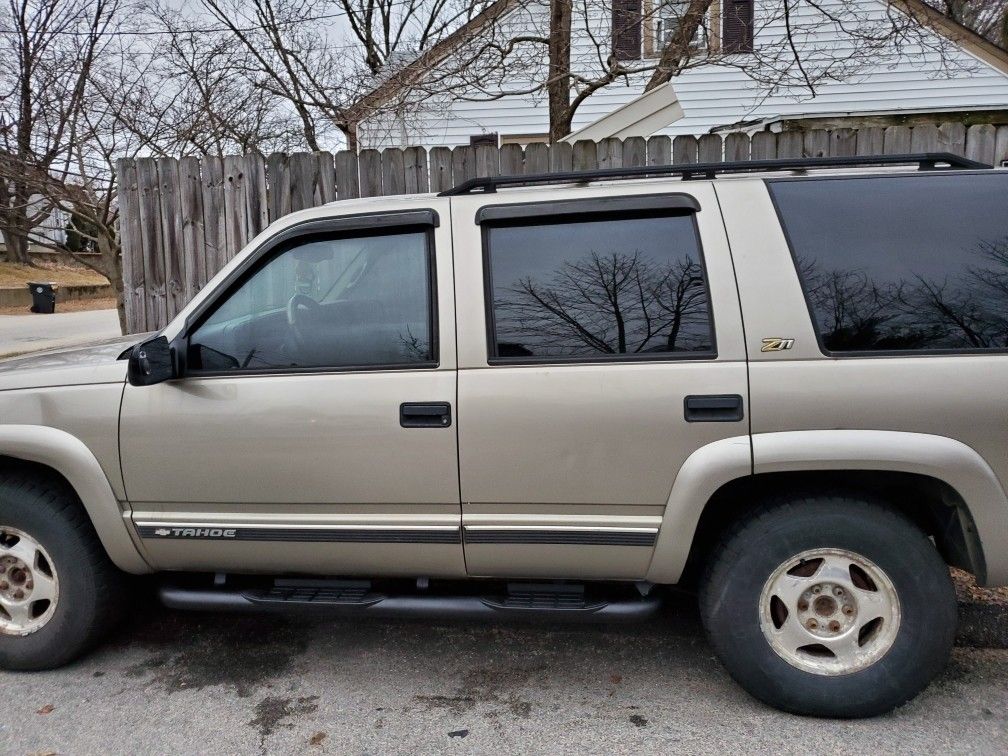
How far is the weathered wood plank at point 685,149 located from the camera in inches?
219

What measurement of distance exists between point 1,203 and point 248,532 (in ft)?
32.9

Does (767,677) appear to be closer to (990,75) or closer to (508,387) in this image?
(508,387)

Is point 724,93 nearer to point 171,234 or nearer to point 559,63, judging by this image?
point 559,63

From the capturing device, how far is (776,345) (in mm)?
2662

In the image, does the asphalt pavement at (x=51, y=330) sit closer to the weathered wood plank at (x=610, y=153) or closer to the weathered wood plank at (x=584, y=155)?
the weathered wood plank at (x=584, y=155)

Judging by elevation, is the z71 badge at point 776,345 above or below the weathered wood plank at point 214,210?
below

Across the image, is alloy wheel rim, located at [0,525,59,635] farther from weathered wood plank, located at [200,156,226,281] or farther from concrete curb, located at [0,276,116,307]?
concrete curb, located at [0,276,116,307]

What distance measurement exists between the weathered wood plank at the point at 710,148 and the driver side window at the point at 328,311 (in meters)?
3.33

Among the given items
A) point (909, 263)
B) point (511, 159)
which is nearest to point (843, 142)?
point (511, 159)

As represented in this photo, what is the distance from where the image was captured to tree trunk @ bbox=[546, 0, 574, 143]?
24.7 feet

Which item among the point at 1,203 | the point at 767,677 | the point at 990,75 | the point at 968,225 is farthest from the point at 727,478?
the point at 990,75

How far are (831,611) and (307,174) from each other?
4.66 meters

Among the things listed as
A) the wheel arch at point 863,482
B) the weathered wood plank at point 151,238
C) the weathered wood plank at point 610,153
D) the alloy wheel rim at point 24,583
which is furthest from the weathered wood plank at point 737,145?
the alloy wheel rim at point 24,583

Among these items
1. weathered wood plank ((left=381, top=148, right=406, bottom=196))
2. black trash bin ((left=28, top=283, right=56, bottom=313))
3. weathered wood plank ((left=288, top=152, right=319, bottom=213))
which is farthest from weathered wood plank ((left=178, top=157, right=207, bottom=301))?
black trash bin ((left=28, top=283, right=56, bottom=313))
